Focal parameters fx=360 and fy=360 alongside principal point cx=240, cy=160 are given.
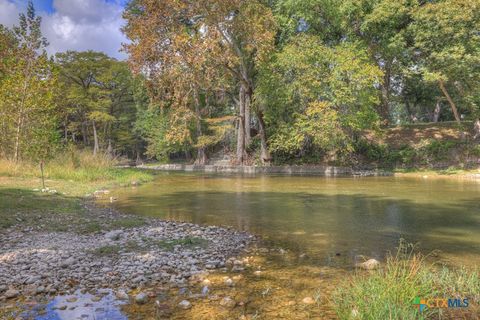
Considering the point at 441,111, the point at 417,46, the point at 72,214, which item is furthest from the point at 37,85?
the point at 441,111

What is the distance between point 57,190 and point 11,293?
28.2ft

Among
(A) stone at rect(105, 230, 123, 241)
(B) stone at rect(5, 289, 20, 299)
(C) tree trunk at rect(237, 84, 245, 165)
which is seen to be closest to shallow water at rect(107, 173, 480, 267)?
(A) stone at rect(105, 230, 123, 241)

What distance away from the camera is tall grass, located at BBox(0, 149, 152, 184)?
46.4 feet

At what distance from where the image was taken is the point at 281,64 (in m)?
23.2

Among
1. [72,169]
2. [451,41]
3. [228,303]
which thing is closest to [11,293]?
[228,303]

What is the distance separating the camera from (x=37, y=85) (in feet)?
53.9

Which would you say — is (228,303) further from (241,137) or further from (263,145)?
(241,137)

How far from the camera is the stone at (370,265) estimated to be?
462 cm

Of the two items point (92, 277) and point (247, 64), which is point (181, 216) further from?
point (247, 64)

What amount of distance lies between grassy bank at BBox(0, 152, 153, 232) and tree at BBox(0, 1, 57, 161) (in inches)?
44.9

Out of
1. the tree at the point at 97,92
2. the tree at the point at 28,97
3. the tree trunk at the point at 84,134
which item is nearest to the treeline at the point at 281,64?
the tree at the point at 28,97

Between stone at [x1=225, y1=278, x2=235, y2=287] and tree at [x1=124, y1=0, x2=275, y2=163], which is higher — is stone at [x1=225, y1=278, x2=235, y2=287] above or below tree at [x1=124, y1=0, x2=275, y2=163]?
below

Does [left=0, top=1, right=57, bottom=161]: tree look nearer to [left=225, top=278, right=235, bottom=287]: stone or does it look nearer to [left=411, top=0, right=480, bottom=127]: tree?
[left=225, top=278, right=235, bottom=287]: stone

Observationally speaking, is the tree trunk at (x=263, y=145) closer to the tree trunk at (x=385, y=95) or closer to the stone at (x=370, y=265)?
the tree trunk at (x=385, y=95)
